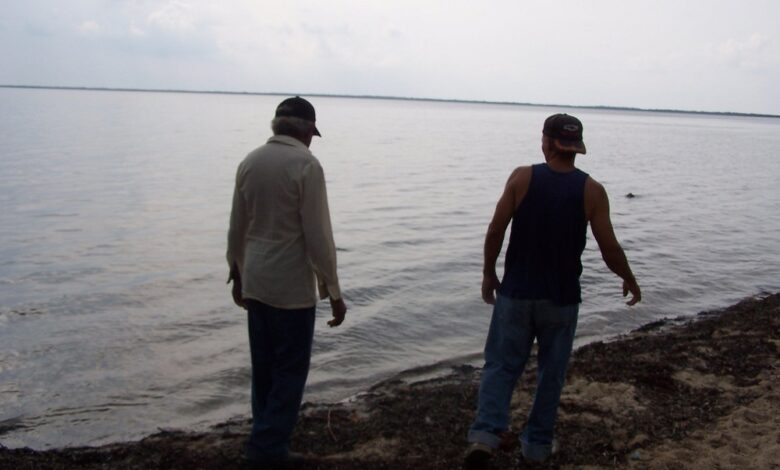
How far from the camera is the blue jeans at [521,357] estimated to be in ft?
14.6

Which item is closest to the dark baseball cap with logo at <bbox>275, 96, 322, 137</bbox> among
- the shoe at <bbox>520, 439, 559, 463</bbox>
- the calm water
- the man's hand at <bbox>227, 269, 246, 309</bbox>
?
the man's hand at <bbox>227, 269, 246, 309</bbox>

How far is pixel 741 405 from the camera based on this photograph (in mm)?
6156

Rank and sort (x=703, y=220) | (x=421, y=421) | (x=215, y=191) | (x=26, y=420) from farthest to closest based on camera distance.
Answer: (x=215, y=191), (x=703, y=220), (x=26, y=420), (x=421, y=421)

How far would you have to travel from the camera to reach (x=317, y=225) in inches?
165

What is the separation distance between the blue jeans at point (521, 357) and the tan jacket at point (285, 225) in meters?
1.10

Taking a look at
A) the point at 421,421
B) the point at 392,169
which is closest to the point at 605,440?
the point at 421,421

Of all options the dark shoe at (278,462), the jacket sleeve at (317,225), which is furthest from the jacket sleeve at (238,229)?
the dark shoe at (278,462)

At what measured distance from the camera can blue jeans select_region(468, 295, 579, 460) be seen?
175 inches

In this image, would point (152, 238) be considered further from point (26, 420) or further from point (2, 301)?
point (26, 420)

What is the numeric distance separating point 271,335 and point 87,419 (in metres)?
3.44

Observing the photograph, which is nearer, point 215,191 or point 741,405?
point 741,405

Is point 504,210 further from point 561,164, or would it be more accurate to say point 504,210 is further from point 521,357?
point 521,357

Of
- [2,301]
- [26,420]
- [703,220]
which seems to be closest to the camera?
[26,420]

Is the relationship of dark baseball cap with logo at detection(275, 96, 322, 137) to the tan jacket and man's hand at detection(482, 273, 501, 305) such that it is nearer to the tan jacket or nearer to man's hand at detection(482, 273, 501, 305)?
the tan jacket
